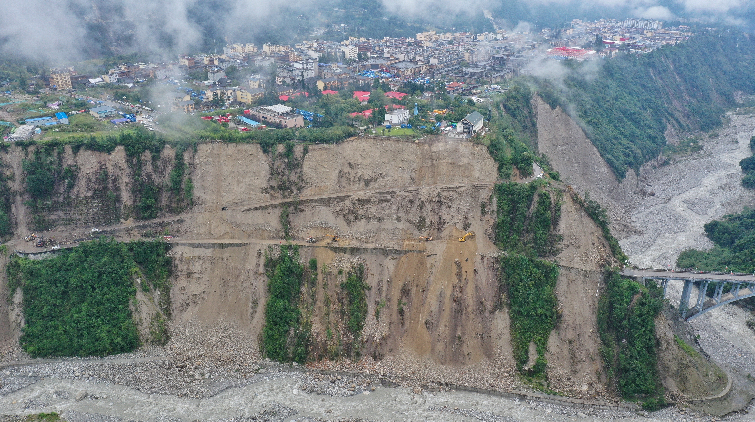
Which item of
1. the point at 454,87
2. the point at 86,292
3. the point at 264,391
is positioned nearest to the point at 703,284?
the point at 264,391

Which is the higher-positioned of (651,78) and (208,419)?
(651,78)

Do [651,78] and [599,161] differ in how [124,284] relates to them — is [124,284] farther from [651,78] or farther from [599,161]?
[651,78]

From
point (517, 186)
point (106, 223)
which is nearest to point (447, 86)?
point (517, 186)

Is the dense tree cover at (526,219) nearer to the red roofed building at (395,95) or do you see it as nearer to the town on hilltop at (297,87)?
the town on hilltop at (297,87)

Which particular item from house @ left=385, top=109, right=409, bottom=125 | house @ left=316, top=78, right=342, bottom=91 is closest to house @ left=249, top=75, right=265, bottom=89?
house @ left=316, top=78, right=342, bottom=91

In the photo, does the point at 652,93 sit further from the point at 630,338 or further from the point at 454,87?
the point at 630,338

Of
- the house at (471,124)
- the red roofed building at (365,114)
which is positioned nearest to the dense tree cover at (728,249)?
the house at (471,124)
